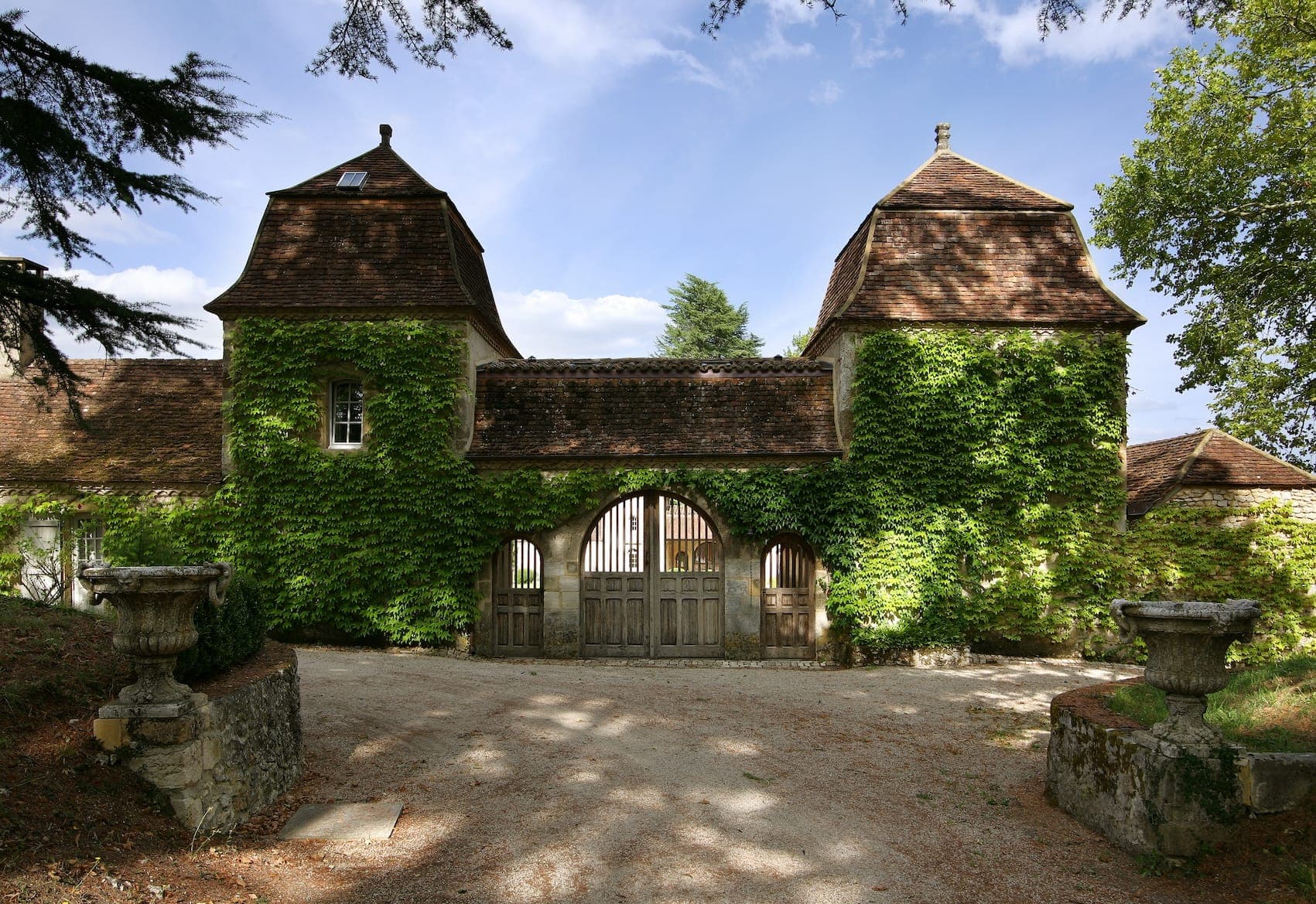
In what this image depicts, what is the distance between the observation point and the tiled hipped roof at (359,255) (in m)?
13.5

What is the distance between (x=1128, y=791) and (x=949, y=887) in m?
1.43

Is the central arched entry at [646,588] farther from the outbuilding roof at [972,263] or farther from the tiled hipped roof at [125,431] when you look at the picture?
the tiled hipped roof at [125,431]

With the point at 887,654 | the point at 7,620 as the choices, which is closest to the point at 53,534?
the point at 7,620

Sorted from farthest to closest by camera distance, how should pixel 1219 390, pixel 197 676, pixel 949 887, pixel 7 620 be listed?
pixel 1219 390, pixel 7 620, pixel 197 676, pixel 949 887

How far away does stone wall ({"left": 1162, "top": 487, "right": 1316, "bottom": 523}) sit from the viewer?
13.1 metres

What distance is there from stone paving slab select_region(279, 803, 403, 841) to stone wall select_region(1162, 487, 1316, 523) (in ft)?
44.5

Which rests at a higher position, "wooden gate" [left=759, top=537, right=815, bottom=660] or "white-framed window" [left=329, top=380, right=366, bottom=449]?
"white-framed window" [left=329, top=380, right=366, bottom=449]

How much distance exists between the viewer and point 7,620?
6152mm

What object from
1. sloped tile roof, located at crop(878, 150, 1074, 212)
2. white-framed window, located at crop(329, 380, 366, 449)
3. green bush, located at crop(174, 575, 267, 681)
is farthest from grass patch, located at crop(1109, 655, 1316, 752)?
white-framed window, located at crop(329, 380, 366, 449)

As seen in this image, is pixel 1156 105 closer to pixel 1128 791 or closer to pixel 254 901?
pixel 1128 791

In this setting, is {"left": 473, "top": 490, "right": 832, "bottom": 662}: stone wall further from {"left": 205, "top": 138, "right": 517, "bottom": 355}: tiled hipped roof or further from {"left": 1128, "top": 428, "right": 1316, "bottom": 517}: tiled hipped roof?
{"left": 1128, "top": 428, "right": 1316, "bottom": 517}: tiled hipped roof

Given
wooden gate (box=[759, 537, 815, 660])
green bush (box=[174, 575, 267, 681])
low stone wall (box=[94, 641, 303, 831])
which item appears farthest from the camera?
wooden gate (box=[759, 537, 815, 660])

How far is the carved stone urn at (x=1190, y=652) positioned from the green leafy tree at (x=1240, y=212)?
1556 cm

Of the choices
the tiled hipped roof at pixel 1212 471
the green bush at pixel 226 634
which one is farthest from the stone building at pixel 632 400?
the green bush at pixel 226 634
